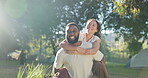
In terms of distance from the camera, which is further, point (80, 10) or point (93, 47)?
point (80, 10)

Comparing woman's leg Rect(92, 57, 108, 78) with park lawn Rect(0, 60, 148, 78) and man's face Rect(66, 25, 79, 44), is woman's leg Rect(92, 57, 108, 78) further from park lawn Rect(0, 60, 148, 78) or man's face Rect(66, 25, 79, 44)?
park lawn Rect(0, 60, 148, 78)

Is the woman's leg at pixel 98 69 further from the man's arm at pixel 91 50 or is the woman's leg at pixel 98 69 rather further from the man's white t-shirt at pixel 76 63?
the man's arm at pixel 91 50

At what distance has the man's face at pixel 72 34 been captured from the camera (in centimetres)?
270

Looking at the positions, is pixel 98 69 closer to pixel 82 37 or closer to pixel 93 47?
pixel 93 47

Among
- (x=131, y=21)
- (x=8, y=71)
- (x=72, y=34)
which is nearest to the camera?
(x=72, y=34)

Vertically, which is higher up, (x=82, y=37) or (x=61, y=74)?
(x=82, y=37)

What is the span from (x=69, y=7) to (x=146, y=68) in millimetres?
8695

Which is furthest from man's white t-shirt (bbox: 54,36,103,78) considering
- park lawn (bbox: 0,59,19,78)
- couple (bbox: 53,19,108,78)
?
park lawn (bbox: 0,59,19,78)

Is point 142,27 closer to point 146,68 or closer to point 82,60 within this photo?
point 146,68

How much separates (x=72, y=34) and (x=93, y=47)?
0.35 meters

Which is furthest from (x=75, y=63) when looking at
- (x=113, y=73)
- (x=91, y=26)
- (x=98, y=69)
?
(x=113, y=73)

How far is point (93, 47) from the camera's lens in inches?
113

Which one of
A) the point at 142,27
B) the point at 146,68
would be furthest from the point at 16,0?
the point at 146,68

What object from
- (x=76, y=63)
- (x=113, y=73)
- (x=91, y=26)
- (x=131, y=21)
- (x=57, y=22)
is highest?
(x=57, y=22)
